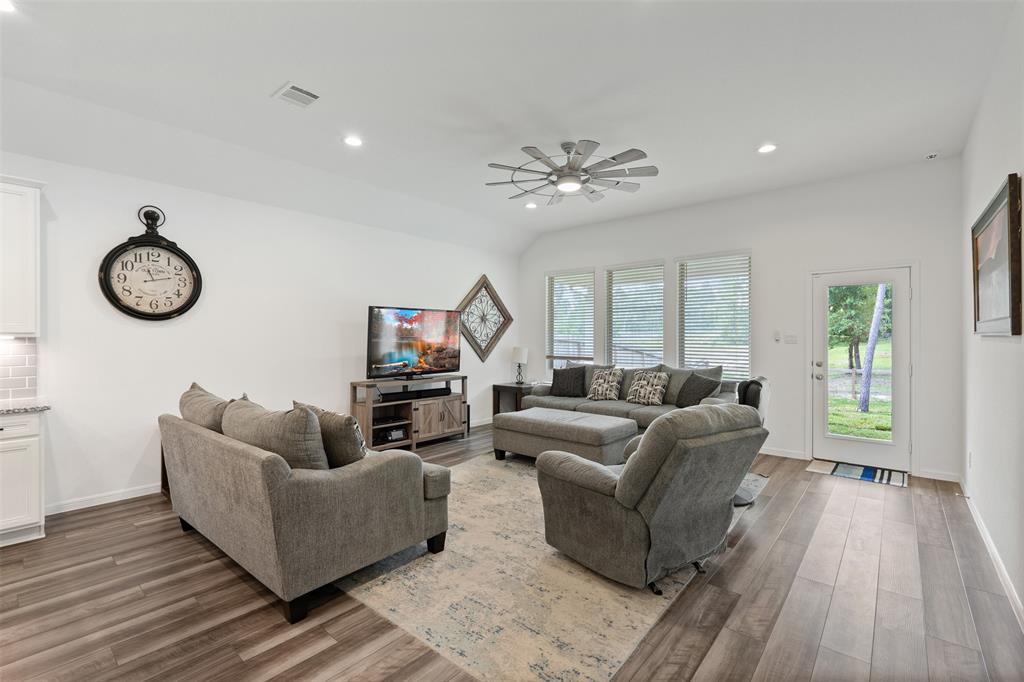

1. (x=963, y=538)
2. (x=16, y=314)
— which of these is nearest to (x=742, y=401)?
(x=963, y=538)

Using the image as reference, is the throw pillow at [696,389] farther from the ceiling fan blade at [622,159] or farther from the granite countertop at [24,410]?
the granite countertop at [24,410]

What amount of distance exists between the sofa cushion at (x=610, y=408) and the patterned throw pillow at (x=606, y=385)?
123 millimetres

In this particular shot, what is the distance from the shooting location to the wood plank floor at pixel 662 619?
72.3 inches

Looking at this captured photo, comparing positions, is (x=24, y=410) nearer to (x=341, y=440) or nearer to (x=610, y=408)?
(x=341, y=440)

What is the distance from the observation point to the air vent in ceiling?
9.62 ft

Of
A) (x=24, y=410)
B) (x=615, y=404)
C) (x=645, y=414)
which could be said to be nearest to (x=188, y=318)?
(x=24, y=410)

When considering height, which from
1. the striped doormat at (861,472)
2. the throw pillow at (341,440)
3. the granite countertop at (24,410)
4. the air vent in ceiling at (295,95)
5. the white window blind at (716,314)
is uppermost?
the air vent in ceiling at (295,95)

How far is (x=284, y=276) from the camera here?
4.81 meters

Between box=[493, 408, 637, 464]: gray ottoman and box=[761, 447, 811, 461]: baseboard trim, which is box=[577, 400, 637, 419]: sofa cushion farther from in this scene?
box=[761, 447, 811, 461]: baseboard trim

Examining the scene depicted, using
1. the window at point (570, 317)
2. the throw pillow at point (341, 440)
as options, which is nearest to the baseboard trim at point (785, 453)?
the window at point (570, 317)

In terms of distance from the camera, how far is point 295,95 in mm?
3008

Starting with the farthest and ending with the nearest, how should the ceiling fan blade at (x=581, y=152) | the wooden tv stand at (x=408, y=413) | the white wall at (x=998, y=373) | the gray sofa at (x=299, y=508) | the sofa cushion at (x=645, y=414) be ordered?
the wooden tv stand at (x=408, y=413) → the sofa cushion at (x=645, y=414) → the ceiling fan blade at (x=581, y=152) → the white wall at (x=998, y=373) → the gray sofa at (x=299, y=508)

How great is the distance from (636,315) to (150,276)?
539 cm

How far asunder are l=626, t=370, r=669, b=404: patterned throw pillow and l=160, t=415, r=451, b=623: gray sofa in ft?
9.93
